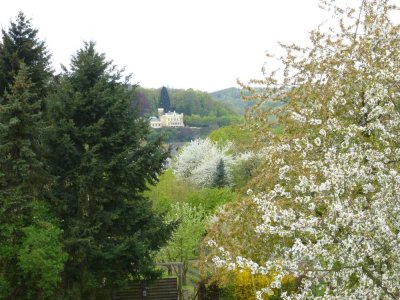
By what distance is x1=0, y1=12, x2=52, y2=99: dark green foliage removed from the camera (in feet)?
56.3

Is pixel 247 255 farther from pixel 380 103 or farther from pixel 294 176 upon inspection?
pixel 380 103

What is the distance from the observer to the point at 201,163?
44.5 metres

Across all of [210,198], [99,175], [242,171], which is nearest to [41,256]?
[99,175]

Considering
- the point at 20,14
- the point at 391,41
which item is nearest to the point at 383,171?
the point at 391,41

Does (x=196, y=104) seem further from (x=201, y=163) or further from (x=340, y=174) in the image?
(x=340, y=174)

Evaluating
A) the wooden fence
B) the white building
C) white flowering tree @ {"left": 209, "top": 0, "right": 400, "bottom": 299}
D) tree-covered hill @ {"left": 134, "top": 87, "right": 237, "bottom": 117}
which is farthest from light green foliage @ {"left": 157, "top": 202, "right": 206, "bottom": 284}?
tree-covered hill @ {"left": 134, "top": 87, "right": 237, "bottom": 117}

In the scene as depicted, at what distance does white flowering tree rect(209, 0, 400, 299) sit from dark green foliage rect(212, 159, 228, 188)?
2894 centimetres

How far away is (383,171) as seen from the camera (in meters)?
7.46

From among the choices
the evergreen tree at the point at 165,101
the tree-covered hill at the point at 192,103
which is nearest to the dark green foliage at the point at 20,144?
the tree-covered hill at the point at 192,103

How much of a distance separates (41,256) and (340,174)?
933 centimetres

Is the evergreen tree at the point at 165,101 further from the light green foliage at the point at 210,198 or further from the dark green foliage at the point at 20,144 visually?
the dark green foliage at the point at 20,144

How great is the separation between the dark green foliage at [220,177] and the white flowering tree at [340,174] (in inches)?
1140

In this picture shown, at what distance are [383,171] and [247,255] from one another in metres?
3.70

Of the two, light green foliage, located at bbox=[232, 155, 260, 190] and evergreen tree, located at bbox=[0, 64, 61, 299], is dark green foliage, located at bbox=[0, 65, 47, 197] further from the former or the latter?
light green foliage, located at bbox=[232, 155, 260, 190]
